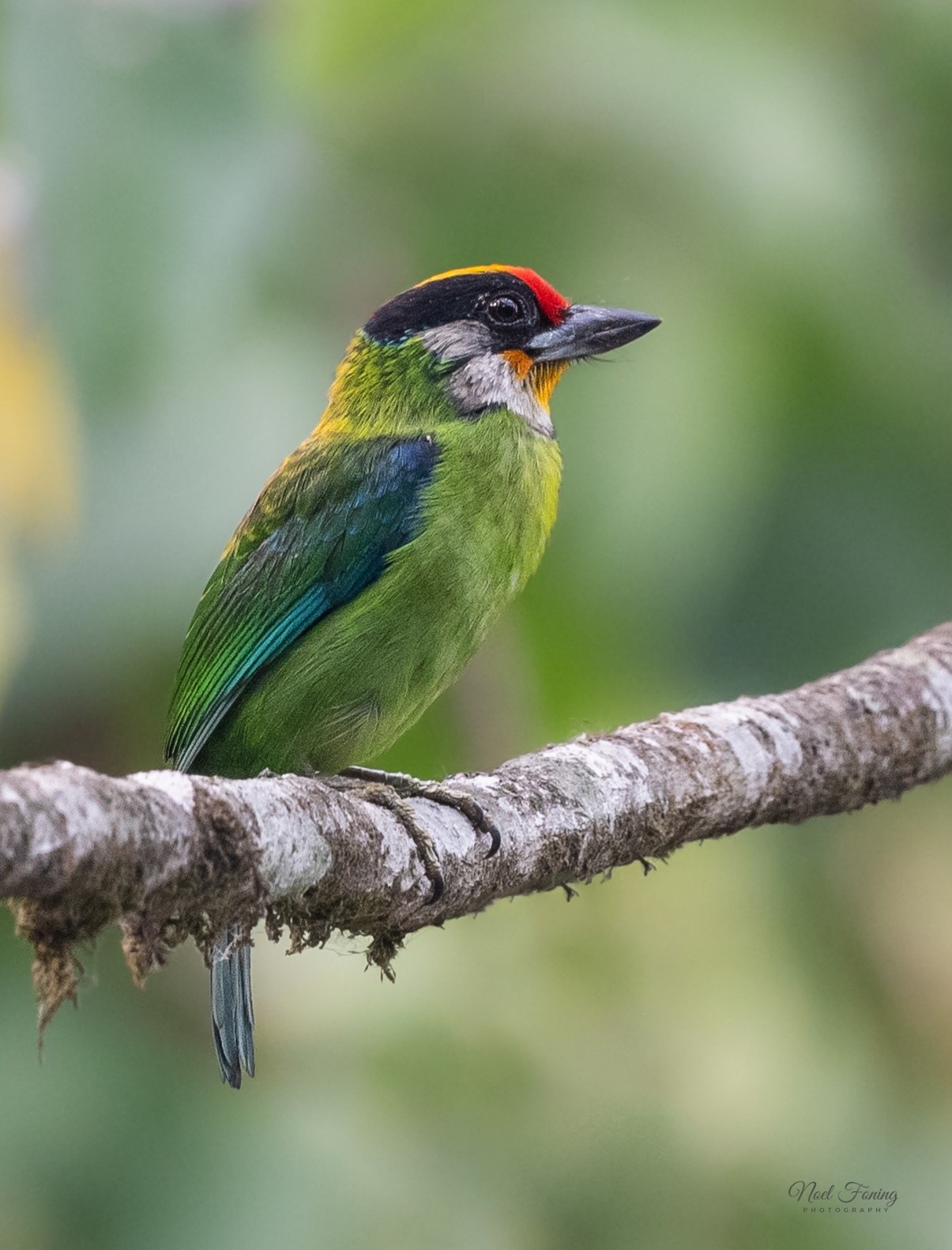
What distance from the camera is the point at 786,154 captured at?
3277mm

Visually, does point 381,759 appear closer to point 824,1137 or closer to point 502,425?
point 502,425

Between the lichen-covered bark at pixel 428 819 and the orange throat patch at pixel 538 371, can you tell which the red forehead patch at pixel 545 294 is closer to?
the orange throat patch at pixel 538 371

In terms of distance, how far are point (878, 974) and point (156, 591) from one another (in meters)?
1.98

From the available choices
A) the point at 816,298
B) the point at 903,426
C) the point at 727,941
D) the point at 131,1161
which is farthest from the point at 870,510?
the point at 131,1161

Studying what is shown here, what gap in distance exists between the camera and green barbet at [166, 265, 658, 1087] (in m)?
3.00

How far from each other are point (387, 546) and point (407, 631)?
0.64 feet

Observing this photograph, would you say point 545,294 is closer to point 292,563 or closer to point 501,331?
A: point 501,331

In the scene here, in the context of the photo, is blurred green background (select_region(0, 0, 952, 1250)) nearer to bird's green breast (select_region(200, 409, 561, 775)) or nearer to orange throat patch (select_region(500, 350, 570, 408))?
orange throat patch (select_region(500, 350, 570, 408))

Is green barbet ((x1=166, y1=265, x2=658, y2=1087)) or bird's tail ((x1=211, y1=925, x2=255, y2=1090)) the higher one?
green barbet ((x1=166, y1=265, x2=658, y2=1087))

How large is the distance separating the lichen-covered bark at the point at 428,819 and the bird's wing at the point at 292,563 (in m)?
0.55

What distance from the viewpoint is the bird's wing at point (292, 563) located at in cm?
310

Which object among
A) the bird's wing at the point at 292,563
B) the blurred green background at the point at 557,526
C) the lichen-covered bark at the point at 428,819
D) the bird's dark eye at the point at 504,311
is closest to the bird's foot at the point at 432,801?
the lichen-covered bark at the point at 428,819

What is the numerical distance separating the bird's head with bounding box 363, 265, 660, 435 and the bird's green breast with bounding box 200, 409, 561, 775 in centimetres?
26

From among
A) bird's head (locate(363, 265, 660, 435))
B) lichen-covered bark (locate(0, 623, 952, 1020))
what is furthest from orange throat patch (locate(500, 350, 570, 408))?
lichen-covered bark (locate(0, 623, 952, 1020))
